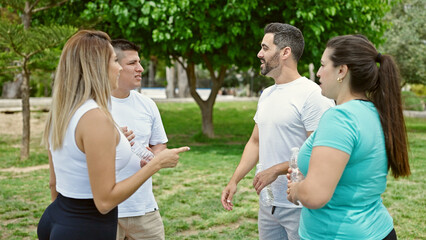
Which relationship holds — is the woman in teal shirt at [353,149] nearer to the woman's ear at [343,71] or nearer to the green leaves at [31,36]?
the woman's ear at [343,71]

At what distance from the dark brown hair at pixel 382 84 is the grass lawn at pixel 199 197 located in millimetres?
1741

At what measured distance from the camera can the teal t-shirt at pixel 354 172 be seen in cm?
200

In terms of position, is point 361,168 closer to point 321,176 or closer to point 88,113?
point 321,176

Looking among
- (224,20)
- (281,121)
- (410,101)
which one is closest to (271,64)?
(281,121)

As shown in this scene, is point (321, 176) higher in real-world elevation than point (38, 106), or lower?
higher

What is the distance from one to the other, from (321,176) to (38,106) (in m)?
21.6

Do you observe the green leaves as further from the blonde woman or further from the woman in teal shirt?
the woman in teal shirt

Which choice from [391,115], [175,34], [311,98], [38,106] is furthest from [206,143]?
[391,115]

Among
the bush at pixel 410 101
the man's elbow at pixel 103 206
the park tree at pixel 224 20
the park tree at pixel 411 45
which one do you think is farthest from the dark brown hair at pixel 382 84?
the park tree at pixel 411 45

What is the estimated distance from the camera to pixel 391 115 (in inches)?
84.7

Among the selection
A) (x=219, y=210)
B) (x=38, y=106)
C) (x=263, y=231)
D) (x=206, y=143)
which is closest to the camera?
(x=263, y=231)

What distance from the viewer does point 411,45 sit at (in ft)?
66.5

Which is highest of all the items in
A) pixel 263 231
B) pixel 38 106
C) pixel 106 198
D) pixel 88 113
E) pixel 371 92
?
pixel 371 92

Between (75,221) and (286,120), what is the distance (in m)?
1.56
